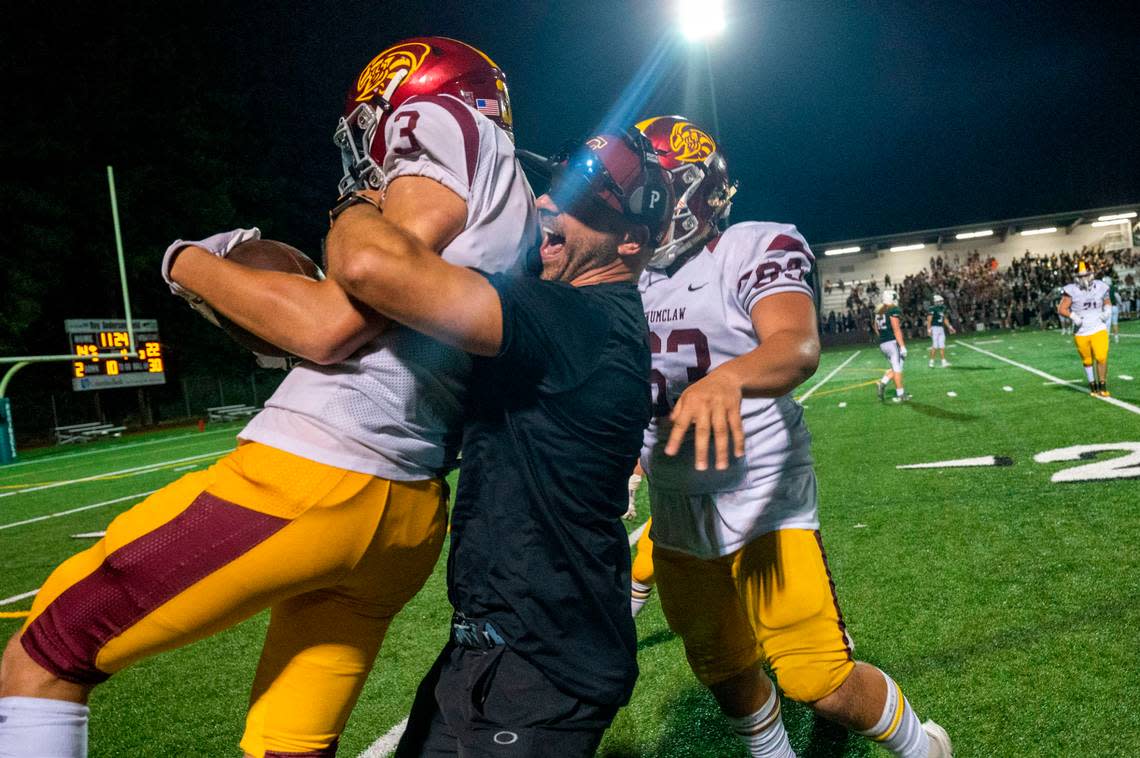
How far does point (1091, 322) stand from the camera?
12.4m

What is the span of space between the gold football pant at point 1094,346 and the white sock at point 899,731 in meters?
11.9

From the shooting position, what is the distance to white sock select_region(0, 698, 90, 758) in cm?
138

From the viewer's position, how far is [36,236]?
27797mm

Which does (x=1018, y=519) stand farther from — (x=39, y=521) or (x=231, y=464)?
(x=39, y=521)

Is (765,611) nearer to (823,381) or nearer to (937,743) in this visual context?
(937,743)

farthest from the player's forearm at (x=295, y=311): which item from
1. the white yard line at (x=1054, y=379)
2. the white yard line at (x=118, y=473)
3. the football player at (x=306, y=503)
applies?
the white yard line at (x=118, y=473)

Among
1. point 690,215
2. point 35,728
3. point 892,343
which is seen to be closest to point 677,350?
point 690,215

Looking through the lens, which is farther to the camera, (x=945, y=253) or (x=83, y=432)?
(x=945, y=253)

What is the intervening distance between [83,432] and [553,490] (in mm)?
30418

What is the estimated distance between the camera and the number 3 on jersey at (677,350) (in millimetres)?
2641

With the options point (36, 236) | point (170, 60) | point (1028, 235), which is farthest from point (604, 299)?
point (1028, 235)

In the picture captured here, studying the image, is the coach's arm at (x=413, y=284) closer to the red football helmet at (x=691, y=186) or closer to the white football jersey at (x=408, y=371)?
the white football jersey at (x=408, y=371)

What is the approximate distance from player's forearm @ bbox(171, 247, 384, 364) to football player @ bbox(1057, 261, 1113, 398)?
44.4ft

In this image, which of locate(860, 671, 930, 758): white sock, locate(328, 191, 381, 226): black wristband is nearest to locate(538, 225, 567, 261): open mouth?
locate(328, 191, 381, 226): black wristband
